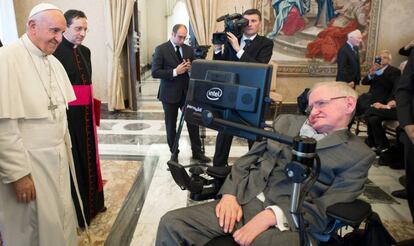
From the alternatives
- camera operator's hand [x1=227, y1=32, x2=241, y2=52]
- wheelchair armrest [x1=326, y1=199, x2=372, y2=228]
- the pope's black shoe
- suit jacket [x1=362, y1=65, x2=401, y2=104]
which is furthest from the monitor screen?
suit jacket [x1=362, y1=65, x2=401, y2=104]

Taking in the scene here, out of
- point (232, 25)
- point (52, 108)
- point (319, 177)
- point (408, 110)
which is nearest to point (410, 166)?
point (408, 110)

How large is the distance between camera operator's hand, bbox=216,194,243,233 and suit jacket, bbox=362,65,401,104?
12.5 ft

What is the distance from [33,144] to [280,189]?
1.25 m

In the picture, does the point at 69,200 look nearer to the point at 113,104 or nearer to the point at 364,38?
the point at 113,104

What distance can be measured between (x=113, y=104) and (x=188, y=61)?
295 centimetres

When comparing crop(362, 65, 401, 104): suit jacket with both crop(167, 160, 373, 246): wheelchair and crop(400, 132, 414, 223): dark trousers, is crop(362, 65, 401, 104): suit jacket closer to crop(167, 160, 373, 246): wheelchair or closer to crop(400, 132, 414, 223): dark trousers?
crop(400, 132, 414, 223): dark trousers

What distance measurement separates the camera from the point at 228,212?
153cm

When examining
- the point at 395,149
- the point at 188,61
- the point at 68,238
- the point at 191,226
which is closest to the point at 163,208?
the point at 68,238

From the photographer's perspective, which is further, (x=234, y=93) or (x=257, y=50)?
(x=257, y=50)

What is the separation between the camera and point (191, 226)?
152 cm

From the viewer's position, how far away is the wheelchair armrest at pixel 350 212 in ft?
4.21

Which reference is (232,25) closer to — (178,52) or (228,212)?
(178,52)

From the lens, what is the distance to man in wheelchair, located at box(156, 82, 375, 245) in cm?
140

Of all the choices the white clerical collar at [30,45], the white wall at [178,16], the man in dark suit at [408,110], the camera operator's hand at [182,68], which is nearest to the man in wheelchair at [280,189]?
the man in dark suit at [408,110]
